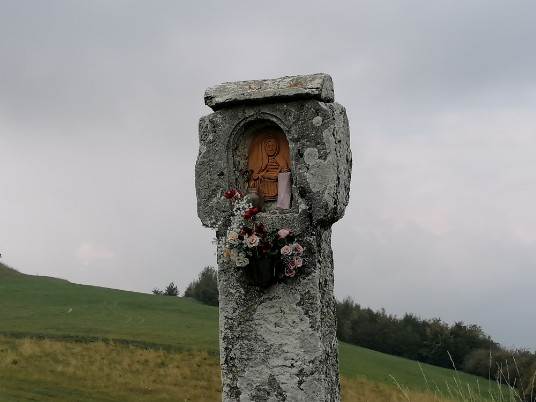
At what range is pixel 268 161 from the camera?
27.9 feet

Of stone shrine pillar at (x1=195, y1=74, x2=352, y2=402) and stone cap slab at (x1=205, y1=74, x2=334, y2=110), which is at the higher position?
stone cap slab at (x1=205, y1=74, x2=334, y2=110)

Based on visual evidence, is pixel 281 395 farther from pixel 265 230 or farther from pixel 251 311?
pixel 265 230

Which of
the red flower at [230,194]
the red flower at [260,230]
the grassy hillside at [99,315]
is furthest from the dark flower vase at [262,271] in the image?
the grassy hillside at [99,315]

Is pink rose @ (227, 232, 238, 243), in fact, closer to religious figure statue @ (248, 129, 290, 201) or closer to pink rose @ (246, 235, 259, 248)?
pink rose @ (246, 235, 259, 248)

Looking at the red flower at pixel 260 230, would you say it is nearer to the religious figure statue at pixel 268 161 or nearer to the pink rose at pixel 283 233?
the pink rose at pixel 283 233

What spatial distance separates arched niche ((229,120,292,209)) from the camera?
8.42m

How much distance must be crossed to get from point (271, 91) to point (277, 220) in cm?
143

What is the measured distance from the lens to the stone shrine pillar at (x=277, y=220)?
7.98 meters

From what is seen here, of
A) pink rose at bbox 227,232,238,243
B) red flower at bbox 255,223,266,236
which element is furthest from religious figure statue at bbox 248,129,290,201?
pink rose at bbox 227,232,238,243

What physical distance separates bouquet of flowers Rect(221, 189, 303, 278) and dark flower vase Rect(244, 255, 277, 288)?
5cm

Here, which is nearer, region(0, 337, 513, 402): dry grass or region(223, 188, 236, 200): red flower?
region(223, 188, 236, 200): red flower

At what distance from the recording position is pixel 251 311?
8234 millimetres

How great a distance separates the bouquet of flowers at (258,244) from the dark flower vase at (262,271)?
0.05 metres

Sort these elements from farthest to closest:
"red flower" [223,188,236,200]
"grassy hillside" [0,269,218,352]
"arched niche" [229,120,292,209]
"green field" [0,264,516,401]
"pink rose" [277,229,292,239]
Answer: "grassy hillside" [0,269,218,352]
"green field" [0,264,516,401]
"arched niche" [229,120,292,209]
"red flower" [223,188,236,200]
"pink rose" [277,229,292,239]
